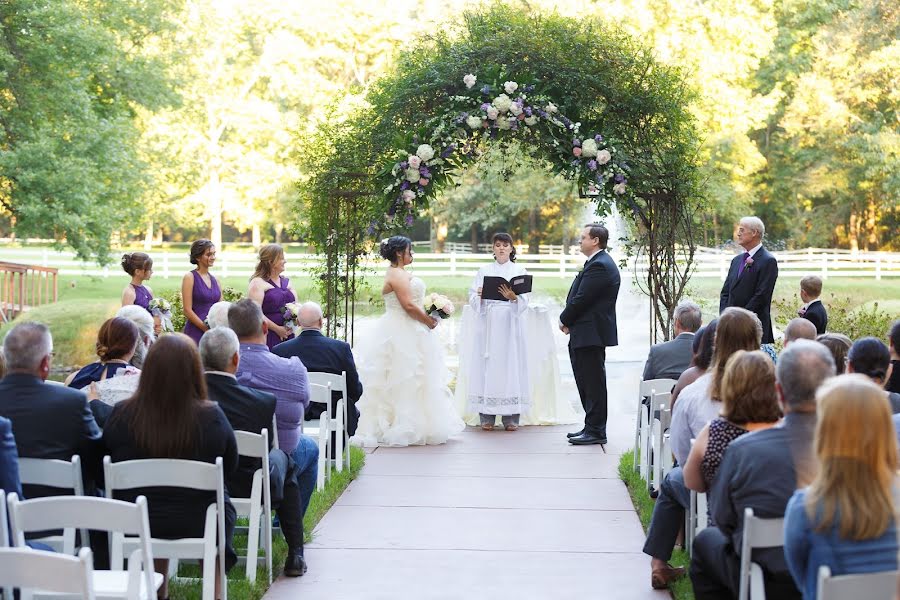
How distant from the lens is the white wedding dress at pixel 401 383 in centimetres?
979

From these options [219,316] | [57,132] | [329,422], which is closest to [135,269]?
[219,316]

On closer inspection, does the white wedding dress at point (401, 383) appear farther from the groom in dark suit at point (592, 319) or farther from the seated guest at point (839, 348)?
the seated guest at point (839, 348)

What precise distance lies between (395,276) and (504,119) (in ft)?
5.98

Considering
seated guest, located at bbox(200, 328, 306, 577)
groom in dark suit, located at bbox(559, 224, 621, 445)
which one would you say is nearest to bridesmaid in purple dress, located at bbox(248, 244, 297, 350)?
groom in dark suit, located at bbox(559, 224, 621, 445)

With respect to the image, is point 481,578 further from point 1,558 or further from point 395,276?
point 395,276

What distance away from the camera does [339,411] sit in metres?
→ 8.12

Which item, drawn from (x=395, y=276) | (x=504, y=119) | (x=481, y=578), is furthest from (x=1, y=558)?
(x=504, y=119)

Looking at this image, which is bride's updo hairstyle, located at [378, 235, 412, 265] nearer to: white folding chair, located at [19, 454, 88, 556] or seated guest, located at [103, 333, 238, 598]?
seated guest, located at [103, 333, 238, 598]

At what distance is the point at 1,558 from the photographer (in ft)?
10.3

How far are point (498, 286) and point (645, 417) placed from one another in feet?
9.74

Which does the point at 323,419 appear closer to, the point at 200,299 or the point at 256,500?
the point at 200,299

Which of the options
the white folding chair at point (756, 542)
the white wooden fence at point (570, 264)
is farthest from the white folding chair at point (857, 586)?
the white wooden fence at point (570, 264)

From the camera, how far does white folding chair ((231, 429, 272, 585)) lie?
5203 mm

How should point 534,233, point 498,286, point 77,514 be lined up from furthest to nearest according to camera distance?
point 534,233
point 498,286
point 77,514
